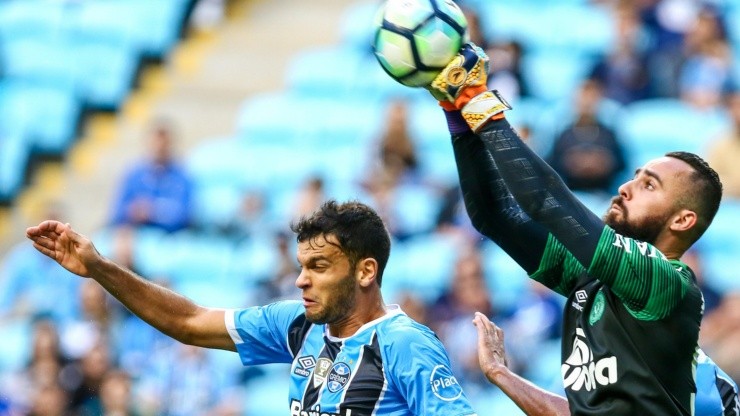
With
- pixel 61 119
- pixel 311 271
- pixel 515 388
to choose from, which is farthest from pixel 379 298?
pixel 61 119

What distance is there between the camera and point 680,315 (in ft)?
15.3

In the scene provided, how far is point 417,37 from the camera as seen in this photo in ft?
15.7

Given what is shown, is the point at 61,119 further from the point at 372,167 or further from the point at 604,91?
the point at 604,91

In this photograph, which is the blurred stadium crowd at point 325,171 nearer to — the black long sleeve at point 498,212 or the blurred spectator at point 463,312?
the blurred spectator at point 463,312

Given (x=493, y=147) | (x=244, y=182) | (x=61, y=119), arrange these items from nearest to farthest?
(x=493, y=147) → (x=244, y=182) → (x=61, y=119)

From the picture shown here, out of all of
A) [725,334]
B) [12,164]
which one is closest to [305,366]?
[725,334]

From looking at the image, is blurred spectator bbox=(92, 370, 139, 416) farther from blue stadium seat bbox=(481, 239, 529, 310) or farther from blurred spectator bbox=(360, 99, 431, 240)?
blue stadium seat bbox=(481, 239, 529, 310)

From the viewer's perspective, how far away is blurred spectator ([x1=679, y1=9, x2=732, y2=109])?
11.6m

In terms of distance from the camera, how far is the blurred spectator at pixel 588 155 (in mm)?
10797

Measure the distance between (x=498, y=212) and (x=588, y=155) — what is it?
5745 mm

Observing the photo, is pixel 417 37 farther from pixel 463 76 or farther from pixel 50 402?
pixel 50 402

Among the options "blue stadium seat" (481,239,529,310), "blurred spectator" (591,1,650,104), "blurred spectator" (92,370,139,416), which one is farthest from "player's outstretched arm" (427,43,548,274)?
"blurred spectator" (591,1,650,104)

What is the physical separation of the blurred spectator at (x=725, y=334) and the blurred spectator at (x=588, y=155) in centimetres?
155

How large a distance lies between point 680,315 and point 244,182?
8683 mm
